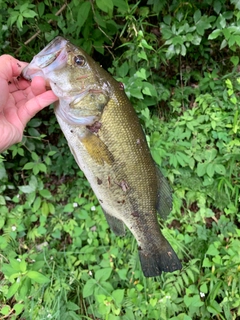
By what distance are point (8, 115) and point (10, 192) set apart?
1.61 meters

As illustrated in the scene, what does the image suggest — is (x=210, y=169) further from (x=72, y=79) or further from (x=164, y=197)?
(x=72, y=79)

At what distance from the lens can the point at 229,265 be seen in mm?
2502

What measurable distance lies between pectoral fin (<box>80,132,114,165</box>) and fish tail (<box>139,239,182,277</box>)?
68 centimetres

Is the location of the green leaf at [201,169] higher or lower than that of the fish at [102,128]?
lower

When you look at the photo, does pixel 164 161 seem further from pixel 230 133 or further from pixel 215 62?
pixel 215 62

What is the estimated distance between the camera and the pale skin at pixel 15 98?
5.24 ft

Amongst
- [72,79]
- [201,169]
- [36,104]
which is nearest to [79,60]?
[72,79]

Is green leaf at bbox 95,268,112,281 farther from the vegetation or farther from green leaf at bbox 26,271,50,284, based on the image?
green leaf at bbox 26,271,50,284

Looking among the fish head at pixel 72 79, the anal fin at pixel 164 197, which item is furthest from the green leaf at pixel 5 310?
the fish head at pixel 72 79

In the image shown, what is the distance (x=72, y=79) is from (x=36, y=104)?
0.84 ft

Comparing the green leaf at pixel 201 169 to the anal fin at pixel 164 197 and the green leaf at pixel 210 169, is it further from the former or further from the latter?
the anal fin at pixel 164 197

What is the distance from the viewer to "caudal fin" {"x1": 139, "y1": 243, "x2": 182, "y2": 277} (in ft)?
6.36

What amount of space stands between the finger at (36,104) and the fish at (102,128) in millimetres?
41

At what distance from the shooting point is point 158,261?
1.95m
